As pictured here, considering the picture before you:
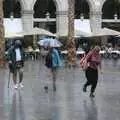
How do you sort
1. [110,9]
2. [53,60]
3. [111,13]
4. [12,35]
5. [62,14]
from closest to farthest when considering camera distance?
[53,60]
[12,35]
[62,14]
[111,13]
[110,9]

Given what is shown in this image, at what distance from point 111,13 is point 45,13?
751cm

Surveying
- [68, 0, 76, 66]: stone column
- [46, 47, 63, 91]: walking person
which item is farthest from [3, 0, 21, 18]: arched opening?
[46, 47, 63, 91]: walking person

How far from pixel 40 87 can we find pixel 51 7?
4212 centimetres

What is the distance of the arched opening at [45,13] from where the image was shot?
6212 cm

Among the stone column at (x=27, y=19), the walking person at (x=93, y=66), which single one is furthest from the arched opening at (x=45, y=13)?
the walking person at (x=93, y=66)

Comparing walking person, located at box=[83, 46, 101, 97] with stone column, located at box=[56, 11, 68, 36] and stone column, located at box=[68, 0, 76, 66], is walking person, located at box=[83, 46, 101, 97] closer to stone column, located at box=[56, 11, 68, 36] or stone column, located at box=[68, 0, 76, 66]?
stone column, located at box=[68, 0, 76, 66]

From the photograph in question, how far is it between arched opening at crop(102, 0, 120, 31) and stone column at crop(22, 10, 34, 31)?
8.71m

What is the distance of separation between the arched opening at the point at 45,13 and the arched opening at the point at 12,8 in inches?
74.0

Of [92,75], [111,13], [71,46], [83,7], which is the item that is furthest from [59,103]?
[111,13]

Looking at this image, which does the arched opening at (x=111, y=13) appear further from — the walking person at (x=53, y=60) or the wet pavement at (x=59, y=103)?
the walking person at (x=53, y=60)

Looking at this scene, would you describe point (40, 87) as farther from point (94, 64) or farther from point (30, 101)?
point (30, 101)

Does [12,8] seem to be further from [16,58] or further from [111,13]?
[16,58]

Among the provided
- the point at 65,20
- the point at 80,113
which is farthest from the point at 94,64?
the point at 65,20

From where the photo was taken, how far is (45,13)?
205ft
